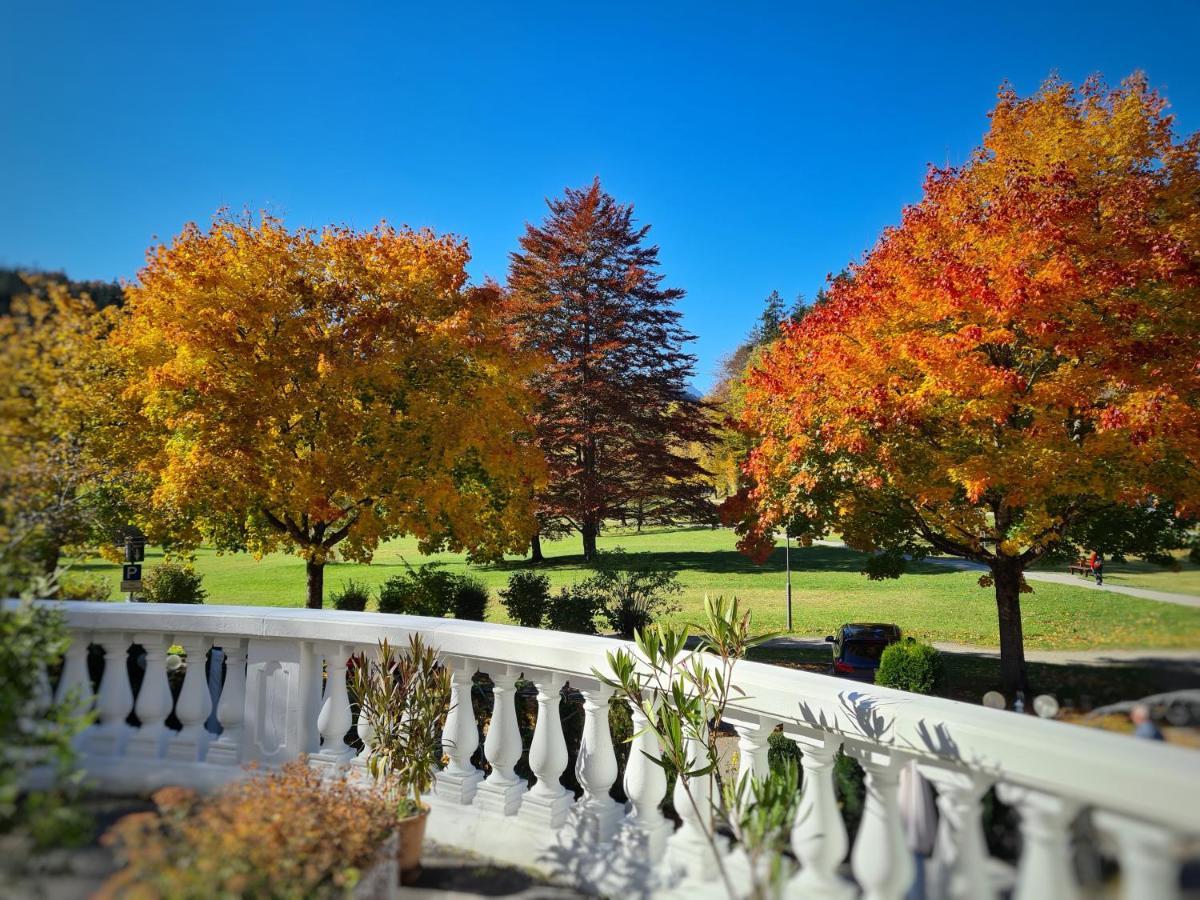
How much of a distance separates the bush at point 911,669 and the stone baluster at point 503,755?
32.5 feet

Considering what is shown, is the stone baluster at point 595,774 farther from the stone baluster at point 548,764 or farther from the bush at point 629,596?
the bush at point 629,596

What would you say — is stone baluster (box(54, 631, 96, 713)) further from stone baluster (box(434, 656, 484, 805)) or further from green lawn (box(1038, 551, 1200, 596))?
green lawn (box(1038, 551, 1200, 596))

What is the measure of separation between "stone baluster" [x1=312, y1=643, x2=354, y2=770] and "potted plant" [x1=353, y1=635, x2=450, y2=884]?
193 millimetres

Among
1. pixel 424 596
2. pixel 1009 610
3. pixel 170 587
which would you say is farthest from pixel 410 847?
pixel 170 587

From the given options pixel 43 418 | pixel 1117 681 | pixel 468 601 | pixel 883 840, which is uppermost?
pixel 43 418

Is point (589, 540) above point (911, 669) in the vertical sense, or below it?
above

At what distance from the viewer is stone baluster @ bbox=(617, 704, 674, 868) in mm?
3352

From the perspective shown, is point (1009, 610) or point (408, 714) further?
point (1009, 610)

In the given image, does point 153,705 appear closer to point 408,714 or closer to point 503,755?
point 408,714

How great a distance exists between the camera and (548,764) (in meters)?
3.71

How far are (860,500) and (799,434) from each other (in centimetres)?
172

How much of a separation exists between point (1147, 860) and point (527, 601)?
648 inches

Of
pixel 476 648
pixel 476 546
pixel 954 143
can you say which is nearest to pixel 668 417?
pixel 476 546

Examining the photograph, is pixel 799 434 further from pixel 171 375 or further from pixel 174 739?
pixel 171 375
